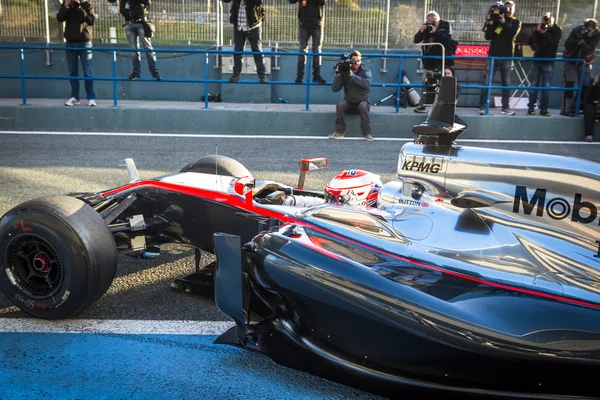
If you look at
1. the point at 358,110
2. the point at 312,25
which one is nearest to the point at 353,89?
the point at 358,110

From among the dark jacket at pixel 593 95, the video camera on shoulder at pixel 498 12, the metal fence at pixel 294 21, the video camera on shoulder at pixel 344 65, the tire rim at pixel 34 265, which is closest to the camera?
the tire rim at pixel 34 265

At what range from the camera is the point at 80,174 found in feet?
24.9

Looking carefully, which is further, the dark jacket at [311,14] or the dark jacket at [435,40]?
the dark jacket at [311,14]

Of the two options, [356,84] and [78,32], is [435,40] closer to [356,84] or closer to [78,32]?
[356,84]

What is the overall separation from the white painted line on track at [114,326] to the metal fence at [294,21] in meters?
12.5

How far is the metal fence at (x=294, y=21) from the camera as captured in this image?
603 inches

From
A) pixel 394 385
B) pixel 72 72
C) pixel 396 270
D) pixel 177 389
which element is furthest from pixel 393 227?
pixel 72 72

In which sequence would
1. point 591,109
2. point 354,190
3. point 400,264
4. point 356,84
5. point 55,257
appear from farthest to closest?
point 591,109
point 356,84
point 354,190
point 55,257
point 400,264

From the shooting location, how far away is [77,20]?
452 inches

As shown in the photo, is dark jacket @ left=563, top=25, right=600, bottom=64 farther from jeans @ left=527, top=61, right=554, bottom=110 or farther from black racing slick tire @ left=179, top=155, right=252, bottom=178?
black racing slick tire @ left=179, top=155, right=252, bottom=178

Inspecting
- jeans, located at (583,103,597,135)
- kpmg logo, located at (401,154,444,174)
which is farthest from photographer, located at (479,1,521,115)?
kpmg logo, located at (401,154,444,174)

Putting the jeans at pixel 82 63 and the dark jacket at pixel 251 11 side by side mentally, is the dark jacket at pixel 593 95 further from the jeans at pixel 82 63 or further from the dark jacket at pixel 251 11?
the jeans at pixel 82 63

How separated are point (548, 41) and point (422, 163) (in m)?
9.63

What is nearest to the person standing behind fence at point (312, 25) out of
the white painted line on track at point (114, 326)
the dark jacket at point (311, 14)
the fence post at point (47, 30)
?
the dark jacket at point (311, 14)
